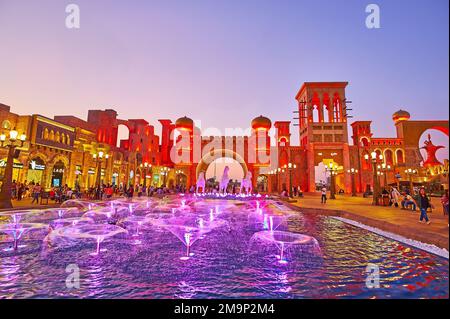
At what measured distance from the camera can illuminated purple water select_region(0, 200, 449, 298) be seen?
2949mm

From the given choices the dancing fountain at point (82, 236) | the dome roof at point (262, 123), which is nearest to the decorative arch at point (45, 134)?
the dancing fountain at point (82, 236)

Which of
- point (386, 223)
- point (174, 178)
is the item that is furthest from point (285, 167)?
point (386, 223)

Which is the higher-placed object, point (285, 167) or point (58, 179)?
point (285, 167)

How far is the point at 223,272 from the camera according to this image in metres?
3.63

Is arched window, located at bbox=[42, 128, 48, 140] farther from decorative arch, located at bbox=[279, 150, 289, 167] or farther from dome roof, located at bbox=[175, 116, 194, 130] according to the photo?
decorative arch, located at bbox=[279, 150, 289, 167]

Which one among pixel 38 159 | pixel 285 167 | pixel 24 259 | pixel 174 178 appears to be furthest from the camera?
pixel 174 178

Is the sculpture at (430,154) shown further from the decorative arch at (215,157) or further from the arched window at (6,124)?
the arched window at (6,124)

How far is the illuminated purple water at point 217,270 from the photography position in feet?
9.68

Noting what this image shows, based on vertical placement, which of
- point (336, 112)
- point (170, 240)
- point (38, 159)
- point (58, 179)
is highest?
point (336, 112)

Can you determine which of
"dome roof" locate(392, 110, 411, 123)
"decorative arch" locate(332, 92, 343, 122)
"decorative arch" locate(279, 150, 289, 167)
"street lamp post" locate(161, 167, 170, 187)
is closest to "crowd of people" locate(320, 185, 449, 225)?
"decorative arch" locate(279, 150, 289, 167)

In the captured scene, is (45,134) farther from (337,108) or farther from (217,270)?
(337,108)
